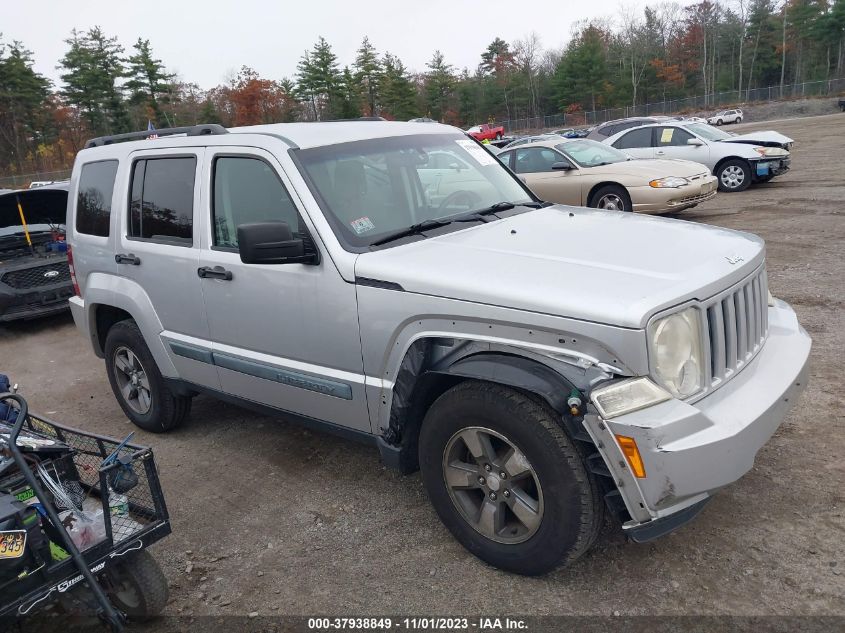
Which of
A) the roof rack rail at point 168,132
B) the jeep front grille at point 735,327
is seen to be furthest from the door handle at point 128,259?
the jeep front grille at point 735,327

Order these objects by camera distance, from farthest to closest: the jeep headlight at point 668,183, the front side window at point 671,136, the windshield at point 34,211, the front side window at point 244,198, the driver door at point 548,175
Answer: the front side window at point 671,136 → the driver door at point 548,175 → the jeep headlight at point 668,183 → the windshield at point 34,211 → the front side window at point 244,198

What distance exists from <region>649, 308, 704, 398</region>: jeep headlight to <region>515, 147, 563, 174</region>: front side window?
945cm

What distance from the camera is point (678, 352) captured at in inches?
104

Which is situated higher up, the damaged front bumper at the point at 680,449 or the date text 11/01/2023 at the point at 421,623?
the damaged front bumper at the point at 680,449

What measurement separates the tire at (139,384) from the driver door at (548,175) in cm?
734

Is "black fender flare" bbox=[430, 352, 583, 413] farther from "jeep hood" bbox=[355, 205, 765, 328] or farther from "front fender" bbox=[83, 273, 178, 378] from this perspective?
"front fender" bbox=[83, 273, 178, 378]

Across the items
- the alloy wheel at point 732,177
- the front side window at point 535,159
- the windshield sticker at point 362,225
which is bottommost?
the alloy wheel at point 732,177

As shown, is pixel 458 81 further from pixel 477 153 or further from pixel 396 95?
pixel 477 153

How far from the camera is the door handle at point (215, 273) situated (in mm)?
3922

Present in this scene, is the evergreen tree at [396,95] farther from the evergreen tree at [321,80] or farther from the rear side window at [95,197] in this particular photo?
the rear side window at [95,197]

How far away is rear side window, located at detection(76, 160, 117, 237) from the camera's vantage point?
494 cm

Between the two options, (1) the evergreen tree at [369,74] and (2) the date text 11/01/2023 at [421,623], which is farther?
(1) the evergreen tree at [369,74]

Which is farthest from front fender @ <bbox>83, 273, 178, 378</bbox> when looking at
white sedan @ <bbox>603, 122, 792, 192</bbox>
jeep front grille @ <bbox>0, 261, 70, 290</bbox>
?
white sedan @ <bbox>603, 122, 792, 192</bbox>

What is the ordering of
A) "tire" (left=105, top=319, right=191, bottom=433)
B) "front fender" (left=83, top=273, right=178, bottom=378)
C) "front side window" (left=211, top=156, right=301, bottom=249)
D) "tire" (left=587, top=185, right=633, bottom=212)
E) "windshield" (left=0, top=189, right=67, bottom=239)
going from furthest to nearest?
"tire" (left=587, top=185, right=633, bottom=212) → "windshield" (left=0, top=189, right=67, bottom=239) → "tire" (left=105, top=319, right=191, bottom=433) → "front fender" (left=83, top=273, right=178, bottom=378) → "front side window" (left=211, top=156, right=301, bottom=249)
